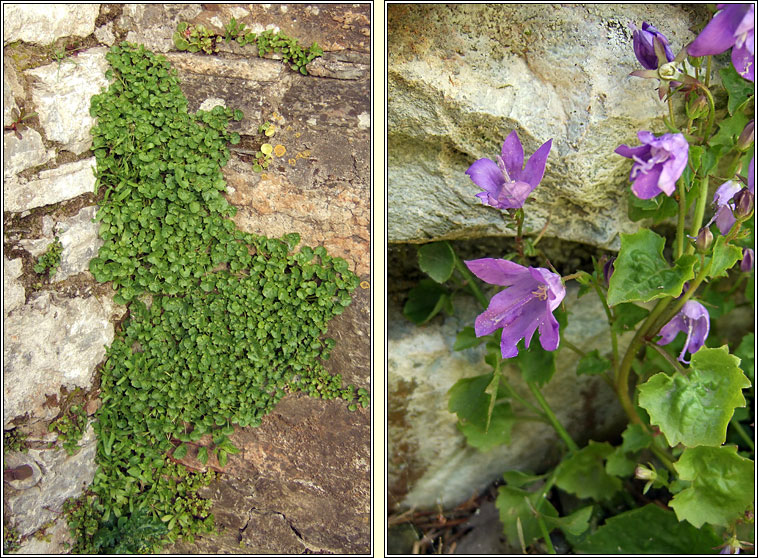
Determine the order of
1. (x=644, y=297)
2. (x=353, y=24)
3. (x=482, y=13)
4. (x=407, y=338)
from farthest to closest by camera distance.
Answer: (x=407, y=338)
(x=353, y=24)
(x=482, y=13)
(x=644, y=297)

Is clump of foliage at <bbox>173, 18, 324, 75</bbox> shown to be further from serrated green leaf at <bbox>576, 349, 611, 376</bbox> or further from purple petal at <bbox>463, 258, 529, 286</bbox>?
serrated green leaf at <bbox>576, 349, 611, 376</bbox>

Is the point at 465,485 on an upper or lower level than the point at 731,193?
lower

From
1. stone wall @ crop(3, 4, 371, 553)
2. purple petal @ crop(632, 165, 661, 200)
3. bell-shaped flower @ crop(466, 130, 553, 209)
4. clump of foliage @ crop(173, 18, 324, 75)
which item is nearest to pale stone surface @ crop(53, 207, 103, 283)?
stone wall @ crop(3, 4, 371, 553)

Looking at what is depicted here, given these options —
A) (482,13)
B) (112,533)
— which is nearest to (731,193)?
(482,13)

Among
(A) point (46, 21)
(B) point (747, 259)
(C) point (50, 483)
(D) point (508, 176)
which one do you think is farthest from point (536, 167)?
(C) point (50, 483)

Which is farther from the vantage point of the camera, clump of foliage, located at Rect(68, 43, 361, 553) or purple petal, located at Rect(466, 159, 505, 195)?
clump of foliage, located at Rect(68, 43, 361, 553)

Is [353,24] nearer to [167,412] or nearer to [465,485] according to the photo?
[167,412]
